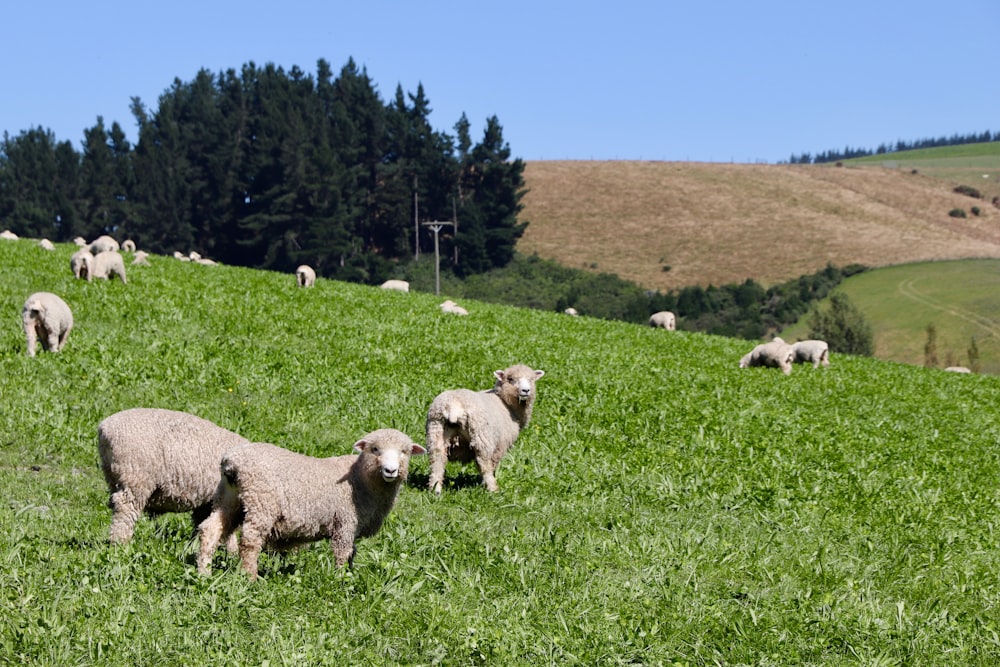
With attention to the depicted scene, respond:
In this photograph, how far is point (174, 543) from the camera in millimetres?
7543

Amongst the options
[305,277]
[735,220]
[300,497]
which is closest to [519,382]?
[300,497]

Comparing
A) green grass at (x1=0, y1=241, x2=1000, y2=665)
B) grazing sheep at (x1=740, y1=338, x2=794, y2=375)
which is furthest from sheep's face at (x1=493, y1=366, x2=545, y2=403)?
grazing sheep at (x1=740, y1=338, x2=794, y2=375)

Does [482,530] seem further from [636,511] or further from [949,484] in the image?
[949,484]

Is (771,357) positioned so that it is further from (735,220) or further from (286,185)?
(735,220)

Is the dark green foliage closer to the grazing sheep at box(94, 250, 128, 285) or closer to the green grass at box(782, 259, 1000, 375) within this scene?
the green grass at box(782, 259, 1000, 375)

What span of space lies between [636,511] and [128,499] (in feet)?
18.7

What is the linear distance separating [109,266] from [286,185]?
7240 centimetres

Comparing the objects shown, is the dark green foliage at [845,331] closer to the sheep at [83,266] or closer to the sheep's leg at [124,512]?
the sheep at [83,266]

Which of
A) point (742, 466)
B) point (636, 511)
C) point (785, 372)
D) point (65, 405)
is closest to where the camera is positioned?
point (636, 511)

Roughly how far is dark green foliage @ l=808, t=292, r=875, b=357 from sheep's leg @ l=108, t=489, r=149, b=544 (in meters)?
68.6

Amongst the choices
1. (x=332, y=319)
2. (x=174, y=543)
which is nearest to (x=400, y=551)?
(x=174, y=543)

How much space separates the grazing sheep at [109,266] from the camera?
24109 millimetres

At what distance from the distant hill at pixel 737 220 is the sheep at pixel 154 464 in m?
94.3

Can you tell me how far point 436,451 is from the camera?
10906 millimetres
